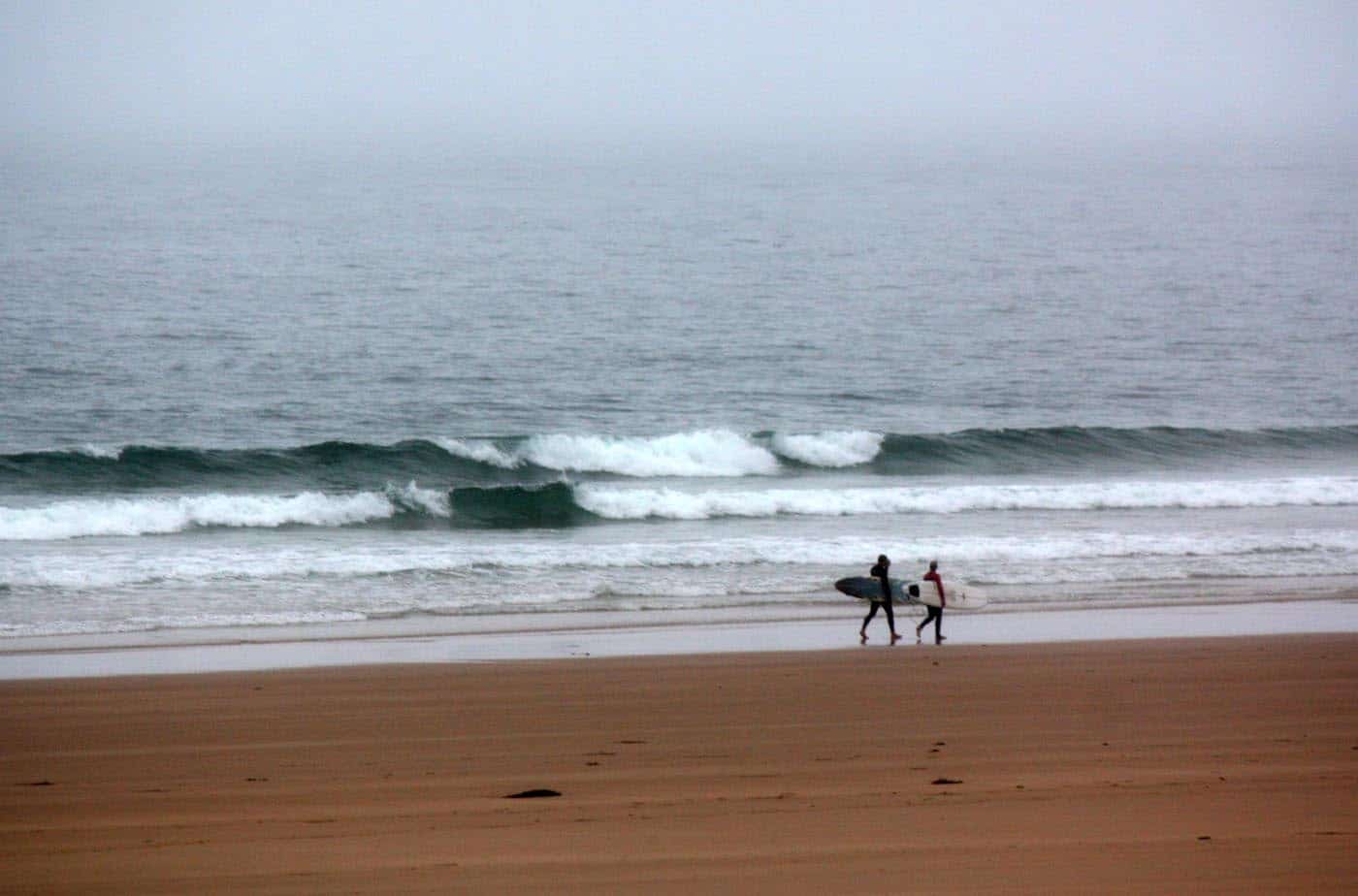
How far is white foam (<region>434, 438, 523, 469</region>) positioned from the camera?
1197 inches

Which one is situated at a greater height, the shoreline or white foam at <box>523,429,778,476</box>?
white foam at <box>523,429,778,476</box>

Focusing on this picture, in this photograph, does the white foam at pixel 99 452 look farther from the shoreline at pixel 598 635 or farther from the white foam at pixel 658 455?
the shoreline at pixel 598 635

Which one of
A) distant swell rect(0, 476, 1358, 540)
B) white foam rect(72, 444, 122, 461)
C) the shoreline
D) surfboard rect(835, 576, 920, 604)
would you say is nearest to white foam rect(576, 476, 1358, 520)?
distant swell rect(0, 476, 1358, 540)

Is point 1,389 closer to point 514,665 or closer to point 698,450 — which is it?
point 698,450

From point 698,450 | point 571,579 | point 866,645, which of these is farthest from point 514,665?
point 698,450

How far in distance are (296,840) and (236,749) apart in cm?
304

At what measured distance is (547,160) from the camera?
472ft

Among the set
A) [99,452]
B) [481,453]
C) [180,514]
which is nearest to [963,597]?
[180,514]

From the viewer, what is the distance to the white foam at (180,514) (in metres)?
24.0

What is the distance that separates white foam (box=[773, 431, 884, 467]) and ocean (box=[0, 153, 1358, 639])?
134 millimetres

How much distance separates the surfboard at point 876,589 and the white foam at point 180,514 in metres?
11.4

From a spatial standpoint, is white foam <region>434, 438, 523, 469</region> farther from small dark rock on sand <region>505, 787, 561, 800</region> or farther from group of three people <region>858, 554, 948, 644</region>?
small dark rock on sand <region>505, 787, 561, 800</region>

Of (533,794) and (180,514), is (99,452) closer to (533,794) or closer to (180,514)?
(180,514)

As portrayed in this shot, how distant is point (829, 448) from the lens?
103 feet
